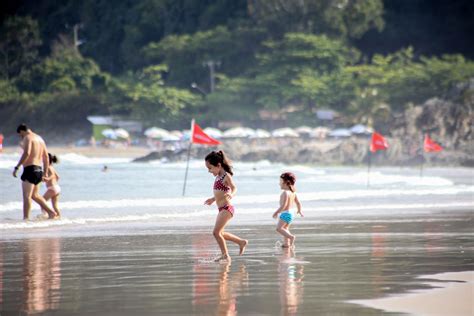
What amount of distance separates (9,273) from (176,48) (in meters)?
82.3

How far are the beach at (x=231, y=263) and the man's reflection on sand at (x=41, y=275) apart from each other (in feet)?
0.05

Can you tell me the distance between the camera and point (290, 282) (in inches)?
445

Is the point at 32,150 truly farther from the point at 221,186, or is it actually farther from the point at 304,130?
the point at 304,130

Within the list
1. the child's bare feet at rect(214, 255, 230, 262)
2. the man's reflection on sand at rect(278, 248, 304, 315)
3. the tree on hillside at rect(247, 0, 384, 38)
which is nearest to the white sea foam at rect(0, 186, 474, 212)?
the child's bare feet at rect(214, 255, 230, 262)

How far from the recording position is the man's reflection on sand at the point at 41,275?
10.0 meters

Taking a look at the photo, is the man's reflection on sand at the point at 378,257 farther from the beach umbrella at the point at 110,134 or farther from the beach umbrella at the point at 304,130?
the beach umbrella at the point at 110,134

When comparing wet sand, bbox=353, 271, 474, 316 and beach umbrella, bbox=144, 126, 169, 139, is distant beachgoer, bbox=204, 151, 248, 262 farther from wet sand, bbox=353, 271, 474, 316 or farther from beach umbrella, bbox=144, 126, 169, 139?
beach umbrella, bbox=144, 126, 169, 139

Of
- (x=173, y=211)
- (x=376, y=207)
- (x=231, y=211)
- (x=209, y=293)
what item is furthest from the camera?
(x=376, y=207)

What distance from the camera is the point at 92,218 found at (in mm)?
20547

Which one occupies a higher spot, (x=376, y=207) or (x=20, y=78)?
(x=20, y=78)

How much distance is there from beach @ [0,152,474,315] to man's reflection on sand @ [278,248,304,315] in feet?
0.04

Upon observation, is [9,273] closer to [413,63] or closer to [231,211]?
[231,211]

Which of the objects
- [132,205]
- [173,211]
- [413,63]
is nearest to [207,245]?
[173,211]

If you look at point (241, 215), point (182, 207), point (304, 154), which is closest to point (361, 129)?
point (304, 154)
